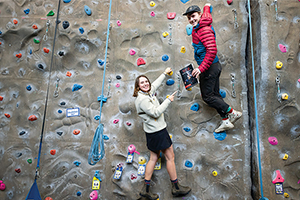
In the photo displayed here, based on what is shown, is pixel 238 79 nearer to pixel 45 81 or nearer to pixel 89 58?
pixel 89 58

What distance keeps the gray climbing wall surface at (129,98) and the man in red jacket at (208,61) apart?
28 cm

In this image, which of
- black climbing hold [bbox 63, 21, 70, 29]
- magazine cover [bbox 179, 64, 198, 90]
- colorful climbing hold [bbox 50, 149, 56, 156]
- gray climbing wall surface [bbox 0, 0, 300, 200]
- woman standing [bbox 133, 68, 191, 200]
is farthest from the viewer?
black climbing hold [bbox 63, 21, 70, 29]

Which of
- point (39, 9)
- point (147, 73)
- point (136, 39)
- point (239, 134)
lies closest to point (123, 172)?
point (147, 73)

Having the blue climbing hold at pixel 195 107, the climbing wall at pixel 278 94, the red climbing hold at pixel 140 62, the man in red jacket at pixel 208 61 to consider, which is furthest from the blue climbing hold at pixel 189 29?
the blue climbing hold at pixel 195 107

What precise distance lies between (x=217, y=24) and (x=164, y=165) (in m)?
1.94

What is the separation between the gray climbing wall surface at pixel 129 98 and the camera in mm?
2785

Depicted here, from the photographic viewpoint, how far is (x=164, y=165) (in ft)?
9.39

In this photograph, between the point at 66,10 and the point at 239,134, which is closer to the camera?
the point at 239,134

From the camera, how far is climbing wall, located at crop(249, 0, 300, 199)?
2693mm

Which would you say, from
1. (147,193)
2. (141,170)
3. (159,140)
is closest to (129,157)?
(141,170)

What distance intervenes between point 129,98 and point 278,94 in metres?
1.84

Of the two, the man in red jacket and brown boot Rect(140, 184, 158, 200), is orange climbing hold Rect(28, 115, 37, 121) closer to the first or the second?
brown boot Rect(140, 184, 158, 200)

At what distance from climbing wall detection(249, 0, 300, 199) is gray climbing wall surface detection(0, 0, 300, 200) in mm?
12

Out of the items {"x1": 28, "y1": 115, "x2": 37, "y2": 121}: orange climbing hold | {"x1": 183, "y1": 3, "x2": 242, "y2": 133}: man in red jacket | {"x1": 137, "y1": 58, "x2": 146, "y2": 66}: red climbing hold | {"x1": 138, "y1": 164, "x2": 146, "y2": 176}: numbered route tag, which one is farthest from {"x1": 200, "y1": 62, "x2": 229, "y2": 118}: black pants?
{"x1": 28, "y1": 115, "x2": 37, "y2": 121}: orange climbing hold
